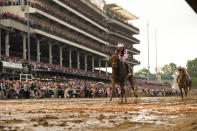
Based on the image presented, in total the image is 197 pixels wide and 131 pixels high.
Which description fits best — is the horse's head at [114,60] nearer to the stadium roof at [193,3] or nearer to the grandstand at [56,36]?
the stadium roof at [193,3]

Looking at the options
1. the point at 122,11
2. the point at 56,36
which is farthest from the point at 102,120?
the point at 122,11

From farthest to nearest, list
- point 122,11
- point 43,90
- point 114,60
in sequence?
point 122,11 < point 43,90 < point 114,60

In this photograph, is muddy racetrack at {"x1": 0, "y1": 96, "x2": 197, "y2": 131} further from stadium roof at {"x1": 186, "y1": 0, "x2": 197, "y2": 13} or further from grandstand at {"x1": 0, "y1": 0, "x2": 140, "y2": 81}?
grandstand at {"x1": 0, "y1": 0, "x2": 140, "y2": 81}

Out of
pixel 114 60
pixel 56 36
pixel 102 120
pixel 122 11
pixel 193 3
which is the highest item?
pixel 122 11

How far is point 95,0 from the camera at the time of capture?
3910 inches

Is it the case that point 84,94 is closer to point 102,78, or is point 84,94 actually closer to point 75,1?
point 102,78

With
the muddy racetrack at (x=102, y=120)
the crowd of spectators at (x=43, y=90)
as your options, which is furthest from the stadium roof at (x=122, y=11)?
the muddy racetrack at (x=102, y=120)

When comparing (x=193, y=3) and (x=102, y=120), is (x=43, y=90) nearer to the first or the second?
(x=102, y=120)

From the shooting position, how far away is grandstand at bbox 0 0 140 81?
43844 millimetres

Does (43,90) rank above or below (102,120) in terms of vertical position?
above

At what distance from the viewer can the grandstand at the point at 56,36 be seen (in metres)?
43.8

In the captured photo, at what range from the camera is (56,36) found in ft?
190

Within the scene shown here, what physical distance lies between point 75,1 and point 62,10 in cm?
790

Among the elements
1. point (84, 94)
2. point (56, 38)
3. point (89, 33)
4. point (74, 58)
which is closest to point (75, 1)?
point (89, 33)
